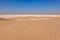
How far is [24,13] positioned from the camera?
5.38 m

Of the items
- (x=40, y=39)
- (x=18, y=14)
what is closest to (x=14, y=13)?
(x=18, y=14)

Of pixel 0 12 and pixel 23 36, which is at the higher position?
pixel 0 12

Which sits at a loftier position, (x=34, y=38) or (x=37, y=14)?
(x=37, y=14)

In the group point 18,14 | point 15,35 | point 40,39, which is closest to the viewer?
point 40,39

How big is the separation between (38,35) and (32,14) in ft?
9.35

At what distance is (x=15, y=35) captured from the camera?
2.63 m

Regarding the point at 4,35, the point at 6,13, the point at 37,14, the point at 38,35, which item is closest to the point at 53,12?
the point at 37,14

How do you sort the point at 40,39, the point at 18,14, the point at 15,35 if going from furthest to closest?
the point at 18,14 < the point at 15,35 < the point at 40,39

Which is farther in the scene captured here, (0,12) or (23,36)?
(0,12)

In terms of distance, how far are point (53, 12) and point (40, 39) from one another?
3.32 meters

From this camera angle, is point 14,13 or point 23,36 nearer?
point 23,36

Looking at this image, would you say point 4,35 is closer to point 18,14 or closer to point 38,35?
point 38,35

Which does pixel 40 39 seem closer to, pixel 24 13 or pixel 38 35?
pixel 38 35

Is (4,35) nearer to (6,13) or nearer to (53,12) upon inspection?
(6,13)
